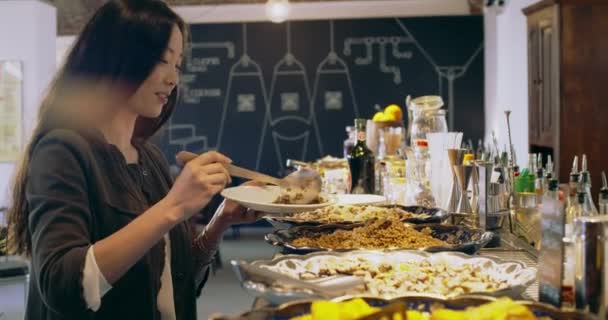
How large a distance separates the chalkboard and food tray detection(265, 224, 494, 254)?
6.57 meters

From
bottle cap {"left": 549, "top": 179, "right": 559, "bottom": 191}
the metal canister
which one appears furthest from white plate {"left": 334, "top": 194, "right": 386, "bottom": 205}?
the metal canister

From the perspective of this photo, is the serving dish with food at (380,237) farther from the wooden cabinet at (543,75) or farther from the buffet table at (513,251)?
the wooden cabinet at (543,75)

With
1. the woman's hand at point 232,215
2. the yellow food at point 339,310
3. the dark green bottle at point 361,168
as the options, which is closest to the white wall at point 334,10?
the dark green bottle at point 361,168

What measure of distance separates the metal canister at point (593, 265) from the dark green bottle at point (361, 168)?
7.15 feet

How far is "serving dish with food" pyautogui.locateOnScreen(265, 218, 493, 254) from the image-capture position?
1.72 metres

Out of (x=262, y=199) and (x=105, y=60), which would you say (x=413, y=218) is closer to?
(x=262, y=199)

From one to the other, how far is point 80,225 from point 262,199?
72cm

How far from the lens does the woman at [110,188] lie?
143cm

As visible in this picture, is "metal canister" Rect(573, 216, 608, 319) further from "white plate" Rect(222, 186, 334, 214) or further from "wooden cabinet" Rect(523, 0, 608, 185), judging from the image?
"wooden cabinet" Rect(523, 0, 608, 185)

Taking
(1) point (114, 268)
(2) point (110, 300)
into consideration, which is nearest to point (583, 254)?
(1) point (114, 268)

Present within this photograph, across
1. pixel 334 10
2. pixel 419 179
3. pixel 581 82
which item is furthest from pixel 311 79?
pixel 419 179

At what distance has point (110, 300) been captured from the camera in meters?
1.62

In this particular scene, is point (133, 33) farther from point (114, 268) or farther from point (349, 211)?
point (349, 211)

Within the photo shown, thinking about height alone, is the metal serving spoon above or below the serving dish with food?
above
